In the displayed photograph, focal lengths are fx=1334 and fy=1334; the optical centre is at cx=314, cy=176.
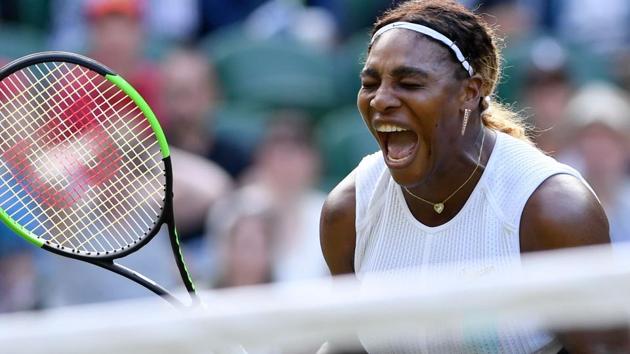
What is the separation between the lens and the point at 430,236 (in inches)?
135

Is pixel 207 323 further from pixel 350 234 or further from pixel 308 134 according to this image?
pixel 308 134

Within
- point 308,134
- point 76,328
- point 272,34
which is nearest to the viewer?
point 76,328

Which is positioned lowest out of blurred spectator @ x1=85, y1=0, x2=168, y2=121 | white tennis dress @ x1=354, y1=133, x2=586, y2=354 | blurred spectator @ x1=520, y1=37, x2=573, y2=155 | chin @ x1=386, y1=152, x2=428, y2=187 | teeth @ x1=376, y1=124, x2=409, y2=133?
white tennis dress @ x1=354, y1=133, x2=586, y2=354

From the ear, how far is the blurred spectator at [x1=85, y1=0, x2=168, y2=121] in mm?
3087

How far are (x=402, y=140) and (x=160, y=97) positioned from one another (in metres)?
3.06

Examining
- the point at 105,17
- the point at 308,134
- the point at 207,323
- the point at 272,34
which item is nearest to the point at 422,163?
the point at 207,323

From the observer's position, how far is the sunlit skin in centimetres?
330

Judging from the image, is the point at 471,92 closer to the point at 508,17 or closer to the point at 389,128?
the point at 389,128

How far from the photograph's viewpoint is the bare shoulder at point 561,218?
10.5ft

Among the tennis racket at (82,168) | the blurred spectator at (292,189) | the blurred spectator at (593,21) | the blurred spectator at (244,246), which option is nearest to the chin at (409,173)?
the tennis racket at (82,168)

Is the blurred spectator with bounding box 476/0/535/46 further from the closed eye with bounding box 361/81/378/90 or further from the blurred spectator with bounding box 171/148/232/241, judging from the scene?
the closed eye with bounding box 361/81/378/90

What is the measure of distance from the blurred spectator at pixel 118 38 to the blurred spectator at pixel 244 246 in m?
1.00

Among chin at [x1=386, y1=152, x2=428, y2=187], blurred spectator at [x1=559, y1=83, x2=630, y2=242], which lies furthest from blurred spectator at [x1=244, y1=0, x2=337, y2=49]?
chin at [x1=386, y1=152, x2=428, y2=187]

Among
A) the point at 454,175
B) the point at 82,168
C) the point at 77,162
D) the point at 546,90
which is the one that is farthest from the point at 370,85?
the point at 546,90
